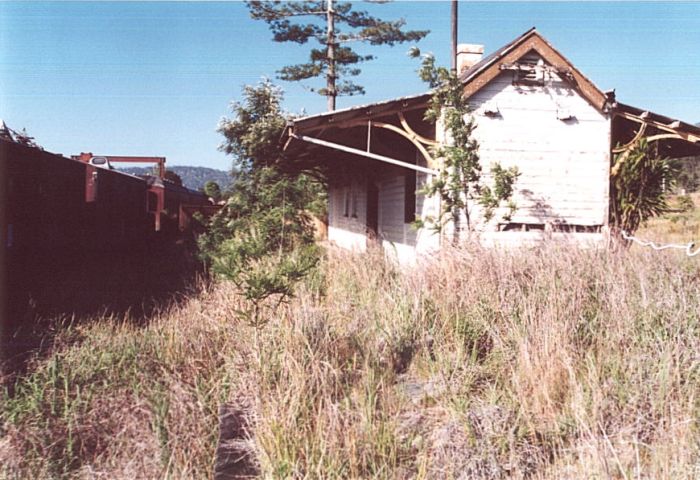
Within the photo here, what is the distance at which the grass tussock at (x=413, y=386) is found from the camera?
3258 mm

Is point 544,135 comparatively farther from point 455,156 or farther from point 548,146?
point 455,156

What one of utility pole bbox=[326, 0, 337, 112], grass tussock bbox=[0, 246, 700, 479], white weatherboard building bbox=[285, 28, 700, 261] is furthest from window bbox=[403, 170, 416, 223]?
utility pole bbox=[326, 0, 337, 112]

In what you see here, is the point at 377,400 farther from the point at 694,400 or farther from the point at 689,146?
the point at 689,146

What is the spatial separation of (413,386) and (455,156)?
517 cm

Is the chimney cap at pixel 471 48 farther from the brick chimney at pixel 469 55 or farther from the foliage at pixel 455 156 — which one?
the foliage at pixel 455 156

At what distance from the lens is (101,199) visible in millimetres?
11867

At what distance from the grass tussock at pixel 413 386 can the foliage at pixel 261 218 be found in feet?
1.58

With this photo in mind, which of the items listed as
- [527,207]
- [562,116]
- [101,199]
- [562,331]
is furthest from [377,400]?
[101,199]

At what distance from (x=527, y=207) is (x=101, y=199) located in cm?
870

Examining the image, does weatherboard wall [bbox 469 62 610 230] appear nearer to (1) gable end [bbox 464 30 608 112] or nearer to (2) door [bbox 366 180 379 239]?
(1) gable end [bbox 464 30 608 112]

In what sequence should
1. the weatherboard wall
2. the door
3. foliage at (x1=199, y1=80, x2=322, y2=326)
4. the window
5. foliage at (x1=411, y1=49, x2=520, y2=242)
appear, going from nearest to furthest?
foliage at (x1=199, y1=80, x2=322, y2=326) → foliage at (x1=411, y1=49, x2=520, y2=242) → the weatherboard wall → the window → the door

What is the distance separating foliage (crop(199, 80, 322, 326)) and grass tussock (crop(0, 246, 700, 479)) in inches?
18.9

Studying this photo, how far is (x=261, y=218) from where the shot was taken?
12750 millimetres

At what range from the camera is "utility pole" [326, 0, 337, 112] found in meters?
24.8
